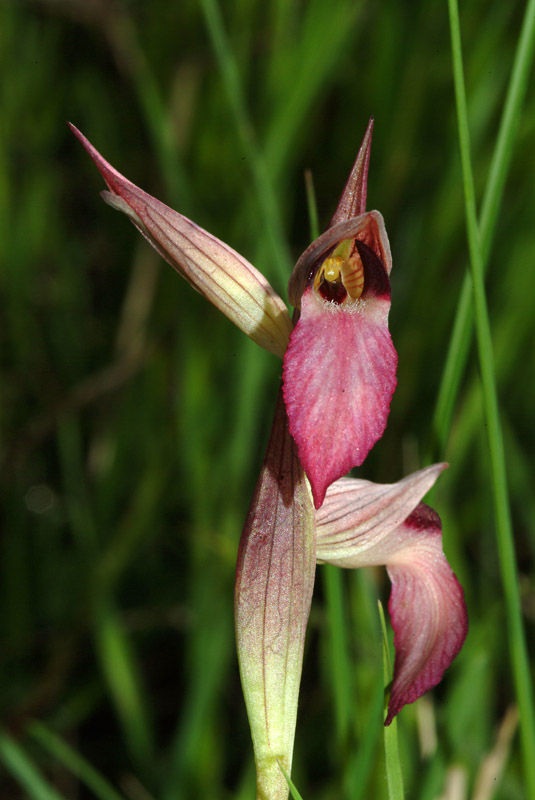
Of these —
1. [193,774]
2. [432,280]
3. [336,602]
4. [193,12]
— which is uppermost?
[193,12]

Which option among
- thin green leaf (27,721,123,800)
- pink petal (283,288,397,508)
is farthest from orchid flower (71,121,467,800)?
thin green leaf (27,721,123,800)

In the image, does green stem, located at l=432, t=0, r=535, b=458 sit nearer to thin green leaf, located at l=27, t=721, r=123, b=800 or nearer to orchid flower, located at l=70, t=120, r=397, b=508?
orchid flower, located at l=70, t=120, r=397, b=508

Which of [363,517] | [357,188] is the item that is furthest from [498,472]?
[357,188]

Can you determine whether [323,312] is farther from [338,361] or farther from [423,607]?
[423,607]

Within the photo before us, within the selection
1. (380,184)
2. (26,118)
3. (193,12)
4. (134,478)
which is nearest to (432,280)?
(380,184)

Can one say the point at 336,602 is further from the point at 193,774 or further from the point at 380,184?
the point at 380,184
